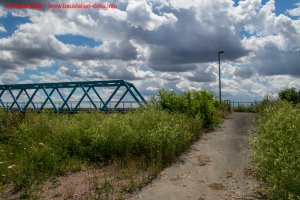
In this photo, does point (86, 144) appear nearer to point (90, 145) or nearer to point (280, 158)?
point (90, 145)

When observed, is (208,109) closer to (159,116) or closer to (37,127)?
(159,116)

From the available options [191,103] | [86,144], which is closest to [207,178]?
[86,144]

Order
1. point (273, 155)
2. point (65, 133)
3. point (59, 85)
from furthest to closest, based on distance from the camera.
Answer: point (59, 85) → point (65, 133) → point (273, 155)

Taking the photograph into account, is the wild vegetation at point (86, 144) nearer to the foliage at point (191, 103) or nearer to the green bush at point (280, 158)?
the foliage at point (191, 103)

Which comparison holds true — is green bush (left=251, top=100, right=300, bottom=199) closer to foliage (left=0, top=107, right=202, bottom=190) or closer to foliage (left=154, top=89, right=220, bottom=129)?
foliage (left=0, top=107, right=202, bottom=190)

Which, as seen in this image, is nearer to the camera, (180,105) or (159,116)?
(159,116)

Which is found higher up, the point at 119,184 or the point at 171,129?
the point at 171,129

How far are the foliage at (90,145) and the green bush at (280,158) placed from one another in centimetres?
291

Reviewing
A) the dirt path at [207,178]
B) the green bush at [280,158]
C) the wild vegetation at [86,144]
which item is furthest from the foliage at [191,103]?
the green bush at [280,158]

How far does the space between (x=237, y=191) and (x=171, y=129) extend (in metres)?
3.65

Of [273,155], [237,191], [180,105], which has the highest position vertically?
[180,105]

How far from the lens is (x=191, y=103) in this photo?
53.4 ft

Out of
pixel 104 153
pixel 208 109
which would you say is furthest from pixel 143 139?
pixel 208 109

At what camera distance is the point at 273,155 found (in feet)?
23.8
